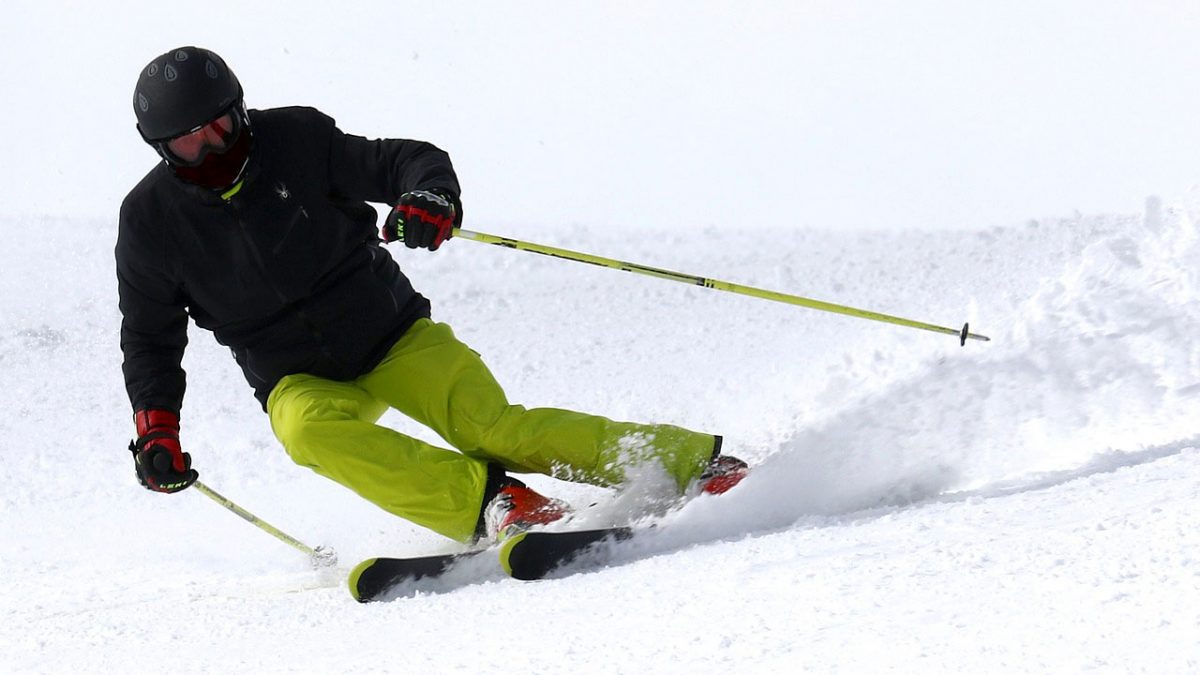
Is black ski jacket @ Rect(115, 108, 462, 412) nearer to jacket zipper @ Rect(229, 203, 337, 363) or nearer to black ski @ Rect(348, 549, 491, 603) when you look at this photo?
jacket zipper @ Rect(229, 203, 337, 363)

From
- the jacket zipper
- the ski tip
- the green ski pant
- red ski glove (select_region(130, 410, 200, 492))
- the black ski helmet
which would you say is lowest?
the ski tip

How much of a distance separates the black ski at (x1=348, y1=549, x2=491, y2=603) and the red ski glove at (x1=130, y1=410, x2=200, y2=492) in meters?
0.68

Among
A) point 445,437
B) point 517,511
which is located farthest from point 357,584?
point 445,437

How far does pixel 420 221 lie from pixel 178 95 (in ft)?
2.49

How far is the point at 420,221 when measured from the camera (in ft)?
10.5

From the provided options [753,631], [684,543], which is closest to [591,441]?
[684,543]

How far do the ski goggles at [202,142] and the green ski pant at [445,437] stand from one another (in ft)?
2.27

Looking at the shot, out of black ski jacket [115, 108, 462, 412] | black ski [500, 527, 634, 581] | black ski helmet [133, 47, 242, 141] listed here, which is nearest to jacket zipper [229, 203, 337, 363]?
black ski jacket [115, 108, 462, 412]

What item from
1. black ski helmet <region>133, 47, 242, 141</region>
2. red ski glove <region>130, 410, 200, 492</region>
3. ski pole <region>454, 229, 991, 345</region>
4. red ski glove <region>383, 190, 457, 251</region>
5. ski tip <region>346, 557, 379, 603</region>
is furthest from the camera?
ski pole <region>454, 229, 991, 345</region>

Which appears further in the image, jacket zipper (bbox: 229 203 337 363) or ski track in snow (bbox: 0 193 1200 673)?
jacket zipper (bbox: 229 203 337 363)

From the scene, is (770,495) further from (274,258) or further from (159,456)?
(159,456)

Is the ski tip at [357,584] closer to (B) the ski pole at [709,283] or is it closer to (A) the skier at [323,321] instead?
(A) the skier at [323,321]

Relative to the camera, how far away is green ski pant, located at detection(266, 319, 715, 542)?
341cm

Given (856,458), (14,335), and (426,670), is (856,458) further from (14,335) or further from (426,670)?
(14,335)
